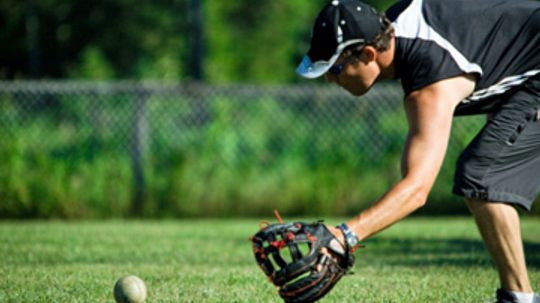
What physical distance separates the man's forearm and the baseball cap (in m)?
0.78

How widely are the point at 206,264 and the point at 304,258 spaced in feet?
11.6

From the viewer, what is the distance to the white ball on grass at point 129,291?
5.52 meters

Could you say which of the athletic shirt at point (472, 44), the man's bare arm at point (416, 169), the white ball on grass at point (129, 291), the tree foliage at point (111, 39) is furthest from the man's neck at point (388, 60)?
the tree foliage at point (111, 39)

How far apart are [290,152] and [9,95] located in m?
4.40

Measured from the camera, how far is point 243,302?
582 cm

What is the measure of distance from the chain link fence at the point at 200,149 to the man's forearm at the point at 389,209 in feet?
30.1

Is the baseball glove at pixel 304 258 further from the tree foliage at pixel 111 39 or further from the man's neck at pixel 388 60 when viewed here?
the tree foliage at pixel 111 39

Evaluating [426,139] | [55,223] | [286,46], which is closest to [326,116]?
[55,223]

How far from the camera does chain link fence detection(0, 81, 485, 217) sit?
13.4m

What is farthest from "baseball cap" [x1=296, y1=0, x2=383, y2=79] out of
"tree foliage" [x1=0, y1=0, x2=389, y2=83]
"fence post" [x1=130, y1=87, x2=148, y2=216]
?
"tree foliage" [x1=0, y1=0, x2=389, y2=83]

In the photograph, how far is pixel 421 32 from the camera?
16.1ft

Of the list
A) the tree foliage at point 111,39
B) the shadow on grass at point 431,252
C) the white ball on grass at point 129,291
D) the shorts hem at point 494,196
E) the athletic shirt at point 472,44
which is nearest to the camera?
the athletic shirt at point 472,44

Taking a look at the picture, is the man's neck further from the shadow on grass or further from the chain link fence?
the chain link fence

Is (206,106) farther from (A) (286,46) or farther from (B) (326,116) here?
(A) (286,46)
